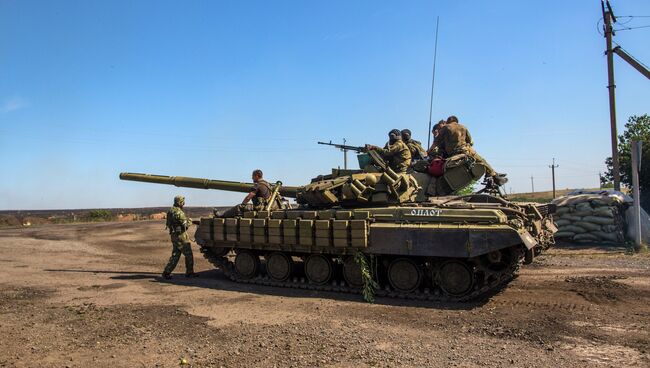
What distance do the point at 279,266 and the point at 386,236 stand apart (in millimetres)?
3142

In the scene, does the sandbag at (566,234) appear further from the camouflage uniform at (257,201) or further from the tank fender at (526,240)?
the camouflage uniform at (257,201)

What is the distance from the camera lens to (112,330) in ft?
25.3

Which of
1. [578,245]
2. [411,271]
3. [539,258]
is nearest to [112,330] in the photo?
[411,271]

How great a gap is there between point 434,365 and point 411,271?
4354mm

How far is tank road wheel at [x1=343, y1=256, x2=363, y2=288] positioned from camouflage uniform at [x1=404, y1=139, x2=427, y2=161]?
10.9 feet

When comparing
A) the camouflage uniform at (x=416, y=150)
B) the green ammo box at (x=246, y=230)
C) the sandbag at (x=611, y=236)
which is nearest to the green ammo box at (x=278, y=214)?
the green ammo box at (x=246, y=230)

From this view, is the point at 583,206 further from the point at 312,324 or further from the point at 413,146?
the point at 312,324

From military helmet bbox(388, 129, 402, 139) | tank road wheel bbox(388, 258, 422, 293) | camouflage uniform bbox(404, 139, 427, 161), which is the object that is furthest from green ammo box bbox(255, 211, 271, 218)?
camouflage uniform bbox(404, 139, 427, 161)

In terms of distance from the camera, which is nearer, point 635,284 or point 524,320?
point 524,320

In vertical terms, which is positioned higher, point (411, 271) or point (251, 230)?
point (251, 230)

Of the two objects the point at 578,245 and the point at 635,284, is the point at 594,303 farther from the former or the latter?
the point at 578,245

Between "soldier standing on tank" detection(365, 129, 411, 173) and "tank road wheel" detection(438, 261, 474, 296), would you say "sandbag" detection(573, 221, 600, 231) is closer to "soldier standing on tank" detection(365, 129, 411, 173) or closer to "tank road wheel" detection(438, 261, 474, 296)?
"soldier standing on tank" detection(365, 129, 411, 173)

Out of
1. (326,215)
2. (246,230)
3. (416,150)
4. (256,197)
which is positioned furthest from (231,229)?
(416,150)

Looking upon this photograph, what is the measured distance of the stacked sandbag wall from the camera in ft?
57.9
